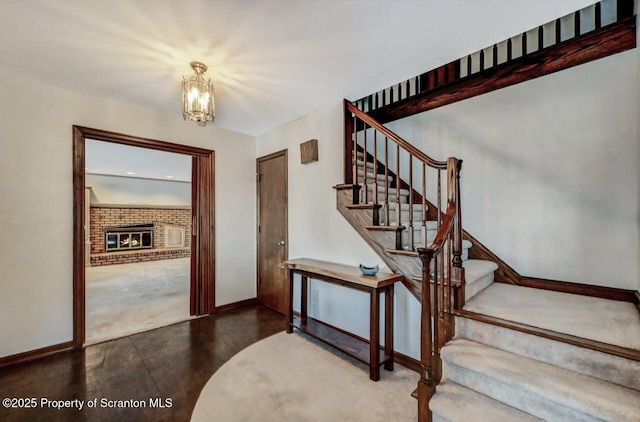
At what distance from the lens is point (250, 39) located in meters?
1.88

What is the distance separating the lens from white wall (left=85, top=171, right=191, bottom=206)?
7.20 metres

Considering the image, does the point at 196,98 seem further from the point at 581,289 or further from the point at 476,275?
the point at 581,289

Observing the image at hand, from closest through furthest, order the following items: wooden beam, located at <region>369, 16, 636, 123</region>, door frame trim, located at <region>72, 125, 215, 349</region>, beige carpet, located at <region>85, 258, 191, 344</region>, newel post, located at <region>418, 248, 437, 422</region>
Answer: newel post, located at <region>418, 248, 437, 422</region> → wooden beam, located at <region>369, 16, 636, 123</region> → door frame trim, located at <region>72, 125, 215, 349</region> → beige carpet, located at <region>85, 258, 191, 344</region>

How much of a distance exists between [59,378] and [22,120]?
2.27 meters

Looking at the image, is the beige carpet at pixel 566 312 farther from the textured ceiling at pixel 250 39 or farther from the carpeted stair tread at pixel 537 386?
the textured ceiling at pixel 250 39

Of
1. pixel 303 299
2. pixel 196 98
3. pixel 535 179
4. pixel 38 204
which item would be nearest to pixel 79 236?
pixel 38 204

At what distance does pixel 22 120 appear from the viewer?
7.97ft

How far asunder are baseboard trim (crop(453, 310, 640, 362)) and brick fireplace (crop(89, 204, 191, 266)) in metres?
8.46

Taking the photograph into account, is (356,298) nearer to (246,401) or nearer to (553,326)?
(246,401)

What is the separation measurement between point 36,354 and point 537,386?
3.87m

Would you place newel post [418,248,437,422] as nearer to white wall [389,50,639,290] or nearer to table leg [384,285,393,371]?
table leg [384,285,393,371]

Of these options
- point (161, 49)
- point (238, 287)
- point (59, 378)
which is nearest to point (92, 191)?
point (238, 287)

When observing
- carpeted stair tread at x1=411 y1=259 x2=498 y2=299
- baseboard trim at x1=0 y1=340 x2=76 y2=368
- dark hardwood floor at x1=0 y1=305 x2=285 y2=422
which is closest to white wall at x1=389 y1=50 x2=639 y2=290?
carpeted stair tread at x1=411 y1=259 x2=498 y2=299

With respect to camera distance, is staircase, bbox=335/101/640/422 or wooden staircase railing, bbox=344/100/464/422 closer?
staircase, bbox=335/101/640/422
